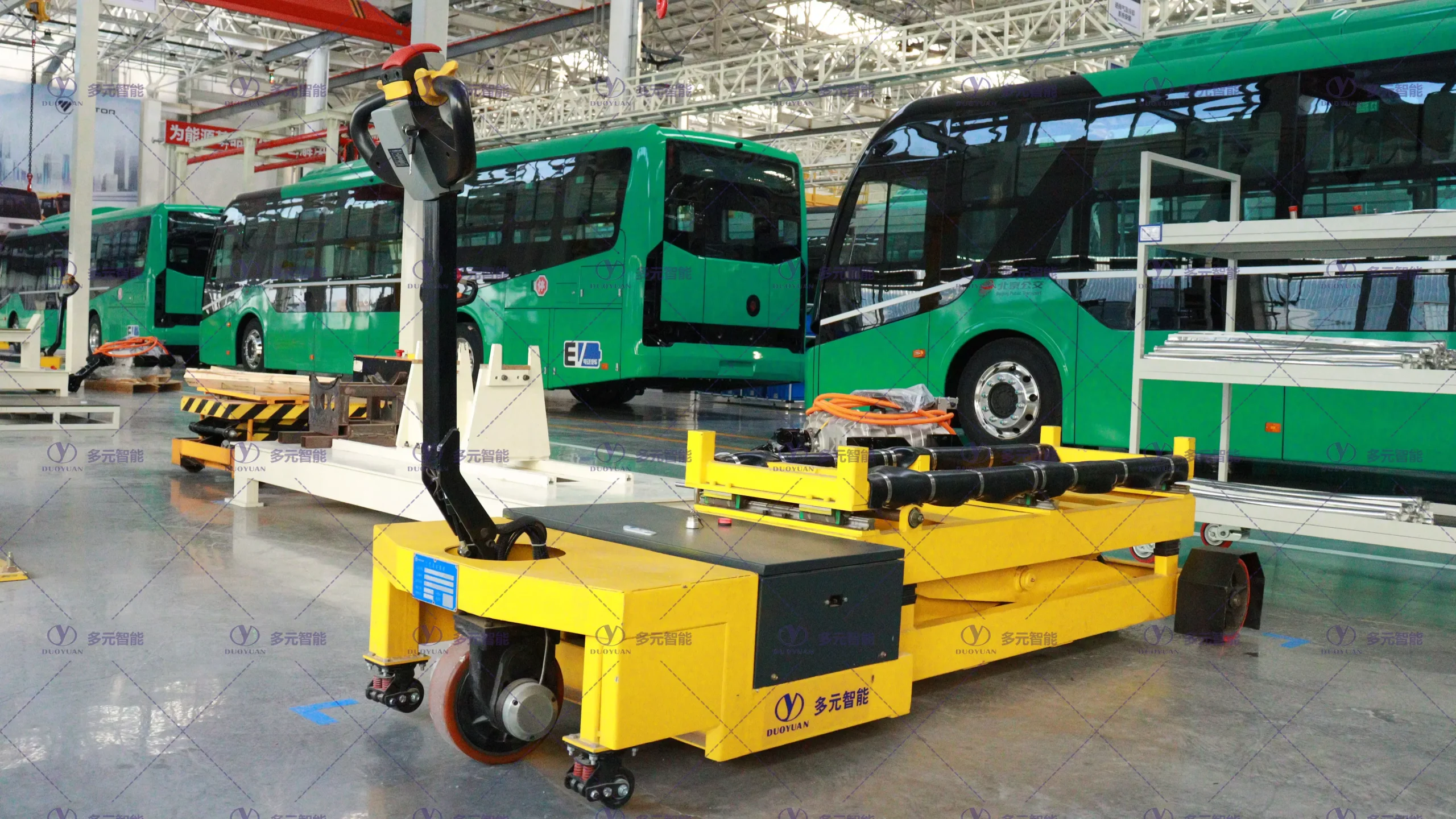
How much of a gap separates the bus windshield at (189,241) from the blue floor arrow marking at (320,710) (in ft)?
68.8

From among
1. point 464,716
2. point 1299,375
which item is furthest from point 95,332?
point 464,716

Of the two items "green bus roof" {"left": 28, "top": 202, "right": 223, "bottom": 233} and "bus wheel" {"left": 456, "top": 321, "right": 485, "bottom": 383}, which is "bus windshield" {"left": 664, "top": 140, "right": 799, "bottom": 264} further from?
"green bus roof" {"left": 28, "top": 202, "right": 223, "bottom": 233}

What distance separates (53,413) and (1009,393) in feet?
27.6

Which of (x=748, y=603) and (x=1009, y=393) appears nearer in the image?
(x=748, y=603)

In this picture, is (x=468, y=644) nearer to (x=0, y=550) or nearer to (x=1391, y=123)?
(x=0, y=550)

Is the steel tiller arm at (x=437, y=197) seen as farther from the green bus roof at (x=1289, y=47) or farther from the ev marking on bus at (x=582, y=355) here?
the ev marking on bus at (x=582, y=355)

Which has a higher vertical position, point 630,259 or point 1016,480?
point 630,259

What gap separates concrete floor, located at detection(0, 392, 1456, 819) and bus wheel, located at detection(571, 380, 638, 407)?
11.1m

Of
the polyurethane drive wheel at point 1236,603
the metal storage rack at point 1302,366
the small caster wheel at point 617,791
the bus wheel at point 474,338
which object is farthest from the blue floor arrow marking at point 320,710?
the bus wheel at point 474,338

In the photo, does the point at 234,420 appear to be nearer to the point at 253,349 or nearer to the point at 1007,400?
the point at 1007,400

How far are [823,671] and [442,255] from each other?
1.37 meters

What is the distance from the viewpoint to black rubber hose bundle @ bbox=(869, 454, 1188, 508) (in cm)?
330

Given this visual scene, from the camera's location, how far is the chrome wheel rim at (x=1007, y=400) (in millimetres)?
8562

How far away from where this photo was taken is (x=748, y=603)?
265 centimetres
